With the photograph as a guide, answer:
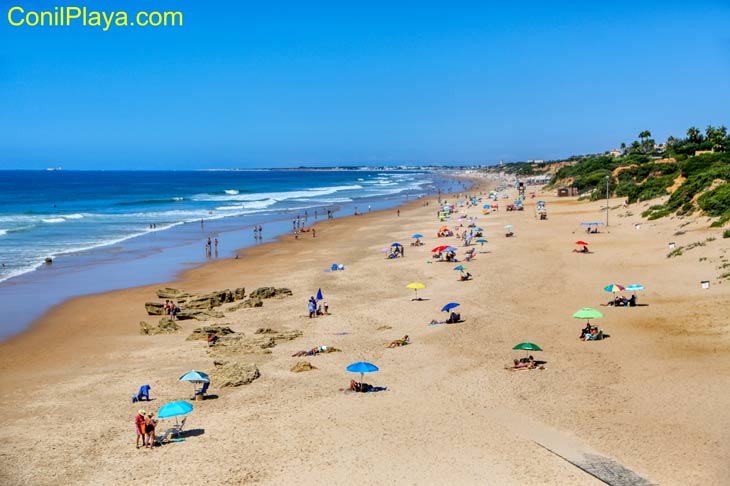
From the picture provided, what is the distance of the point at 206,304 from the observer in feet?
87.6

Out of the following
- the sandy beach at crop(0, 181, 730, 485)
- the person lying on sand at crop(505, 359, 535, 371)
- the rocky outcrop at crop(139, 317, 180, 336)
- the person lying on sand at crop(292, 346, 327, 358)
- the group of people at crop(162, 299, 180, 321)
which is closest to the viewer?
the sandy beach at crop(0, 181, 730, 485)

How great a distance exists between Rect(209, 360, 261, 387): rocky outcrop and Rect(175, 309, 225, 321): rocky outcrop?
22.5ft

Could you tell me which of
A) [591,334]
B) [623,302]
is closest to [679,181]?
[623,302]

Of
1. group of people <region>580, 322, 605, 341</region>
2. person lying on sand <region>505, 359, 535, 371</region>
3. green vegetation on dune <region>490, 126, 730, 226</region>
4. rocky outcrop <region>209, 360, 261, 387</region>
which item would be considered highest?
green vegetation on dune <region>490, 126, 730, 226</region>

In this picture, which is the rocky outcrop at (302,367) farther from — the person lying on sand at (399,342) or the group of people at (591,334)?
the group of people at (591,334)

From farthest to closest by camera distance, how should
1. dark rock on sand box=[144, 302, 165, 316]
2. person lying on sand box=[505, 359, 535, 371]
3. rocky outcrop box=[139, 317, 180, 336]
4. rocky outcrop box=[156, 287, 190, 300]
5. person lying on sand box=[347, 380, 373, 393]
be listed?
rocky outcrop box=[156, 287, 190, 300], dark rock on sand box=[144, 302, 165, 316], rocky outcrop box=[139, 317, 180, 336], person lying on sand box=[505, 359, 535, 371], person lying on sand box=[347, 380, 373, 393]

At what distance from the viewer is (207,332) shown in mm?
21969

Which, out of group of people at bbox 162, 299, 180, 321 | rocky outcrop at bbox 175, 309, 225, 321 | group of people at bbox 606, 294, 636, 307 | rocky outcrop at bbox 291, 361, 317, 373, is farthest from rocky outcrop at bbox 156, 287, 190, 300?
group of people at bbox 606, 294, 636, 307

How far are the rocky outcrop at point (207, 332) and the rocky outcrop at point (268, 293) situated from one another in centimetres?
552

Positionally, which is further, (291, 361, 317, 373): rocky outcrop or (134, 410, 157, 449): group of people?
(291, 361, 317, 373): rocky outcrop

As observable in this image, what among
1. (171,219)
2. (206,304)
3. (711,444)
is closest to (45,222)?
(171,219)

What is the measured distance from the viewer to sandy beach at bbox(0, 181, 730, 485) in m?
12.3

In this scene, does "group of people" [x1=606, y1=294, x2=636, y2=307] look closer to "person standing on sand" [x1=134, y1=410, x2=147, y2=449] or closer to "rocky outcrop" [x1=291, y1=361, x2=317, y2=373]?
"rocky outcrop" [x1=291, y1=361, x2=317, y2=373]

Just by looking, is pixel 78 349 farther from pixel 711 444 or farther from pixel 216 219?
pixel 216 219
